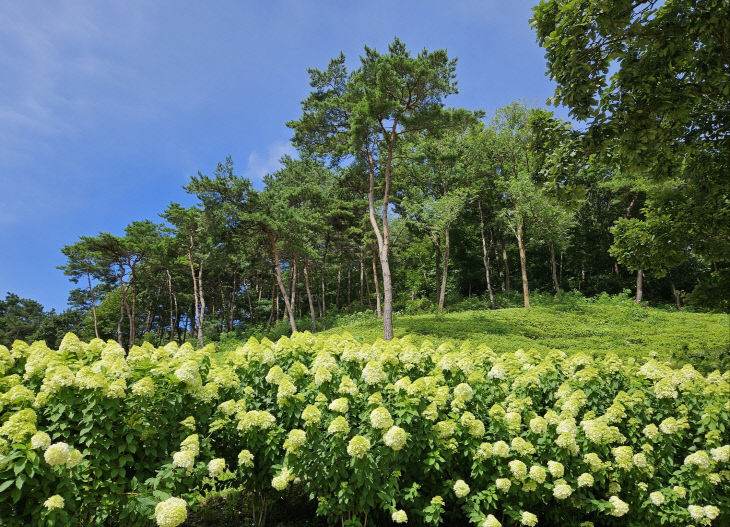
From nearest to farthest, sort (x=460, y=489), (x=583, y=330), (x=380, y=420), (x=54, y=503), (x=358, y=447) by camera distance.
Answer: (x=54, y=503)
(x=358, y=447)
(x=380, y=420)
(x=460, y=489)
(x=583, y=330)

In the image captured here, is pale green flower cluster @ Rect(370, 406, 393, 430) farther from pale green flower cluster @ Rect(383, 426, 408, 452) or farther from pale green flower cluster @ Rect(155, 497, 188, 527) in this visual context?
pale green flower cluster @ Rect(155, 497, 188, 527)

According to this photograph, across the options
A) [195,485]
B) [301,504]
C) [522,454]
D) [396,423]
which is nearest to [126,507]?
[195,485]

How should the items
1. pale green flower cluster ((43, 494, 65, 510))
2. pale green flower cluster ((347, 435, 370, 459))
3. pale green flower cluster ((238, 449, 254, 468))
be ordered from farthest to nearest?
pale green flower cluster ((238, 449, 254, 468)) < pale green flower cluster ((347, 435, 370, 459)) < pale green flower cluster ((43, 494, 65, 510))

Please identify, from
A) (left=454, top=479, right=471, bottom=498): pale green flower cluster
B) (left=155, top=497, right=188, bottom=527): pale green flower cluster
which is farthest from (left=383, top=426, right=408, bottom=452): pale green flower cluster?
(left=155, top=497, right=188, bottom=527): pale green flower cluster

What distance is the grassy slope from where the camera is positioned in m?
11.4

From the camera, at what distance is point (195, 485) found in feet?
10.4

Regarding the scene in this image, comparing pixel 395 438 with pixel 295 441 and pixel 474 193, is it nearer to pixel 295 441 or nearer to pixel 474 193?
pixel 295 441

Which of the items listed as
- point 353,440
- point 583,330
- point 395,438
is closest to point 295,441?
point 353,440

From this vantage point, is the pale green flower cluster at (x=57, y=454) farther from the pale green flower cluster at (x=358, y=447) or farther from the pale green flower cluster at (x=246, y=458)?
the pale green flower cluster at (x=358, y=447)

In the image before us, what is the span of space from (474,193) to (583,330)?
45.0ft

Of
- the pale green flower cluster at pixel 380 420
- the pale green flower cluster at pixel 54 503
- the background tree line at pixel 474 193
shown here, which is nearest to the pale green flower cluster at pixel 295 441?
the pale green flower cluster at pixel 380 420

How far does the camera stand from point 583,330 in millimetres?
14422

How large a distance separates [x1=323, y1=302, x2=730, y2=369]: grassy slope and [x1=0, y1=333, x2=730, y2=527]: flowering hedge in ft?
20.2

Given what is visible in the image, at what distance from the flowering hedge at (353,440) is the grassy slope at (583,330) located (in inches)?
242
